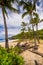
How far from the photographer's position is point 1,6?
3194 centimetres

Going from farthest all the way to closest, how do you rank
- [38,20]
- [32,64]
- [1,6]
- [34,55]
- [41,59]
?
[38,20], [1,6], [34,55], [41,59], [32,64]

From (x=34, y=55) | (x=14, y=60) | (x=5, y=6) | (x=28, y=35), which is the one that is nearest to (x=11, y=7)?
(x=5, y=6)

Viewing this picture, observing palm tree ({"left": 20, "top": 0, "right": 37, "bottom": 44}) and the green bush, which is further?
palm tree ({"left": 20, "top": 0, "right": 37, "bottom": 44})

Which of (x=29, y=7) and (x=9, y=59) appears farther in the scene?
(x=29, y=7)

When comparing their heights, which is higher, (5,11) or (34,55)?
(5,11)

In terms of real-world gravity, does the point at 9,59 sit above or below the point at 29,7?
below

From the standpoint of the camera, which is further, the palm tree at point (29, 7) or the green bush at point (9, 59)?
the palm tree at point (29, 7)

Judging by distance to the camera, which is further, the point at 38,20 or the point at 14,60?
the point at 38,20

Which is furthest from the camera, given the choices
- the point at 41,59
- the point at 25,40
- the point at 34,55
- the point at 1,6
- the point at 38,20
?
the point at 25,40

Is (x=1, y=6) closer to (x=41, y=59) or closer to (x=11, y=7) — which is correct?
(x=11, y=7)

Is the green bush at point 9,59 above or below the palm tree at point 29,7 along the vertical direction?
below

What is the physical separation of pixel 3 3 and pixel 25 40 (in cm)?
2925

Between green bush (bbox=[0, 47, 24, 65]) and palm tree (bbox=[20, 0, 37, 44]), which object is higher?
palm tree (bbox=[20, 0, 37, 44])

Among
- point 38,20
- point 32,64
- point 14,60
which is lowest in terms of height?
point 32,64
